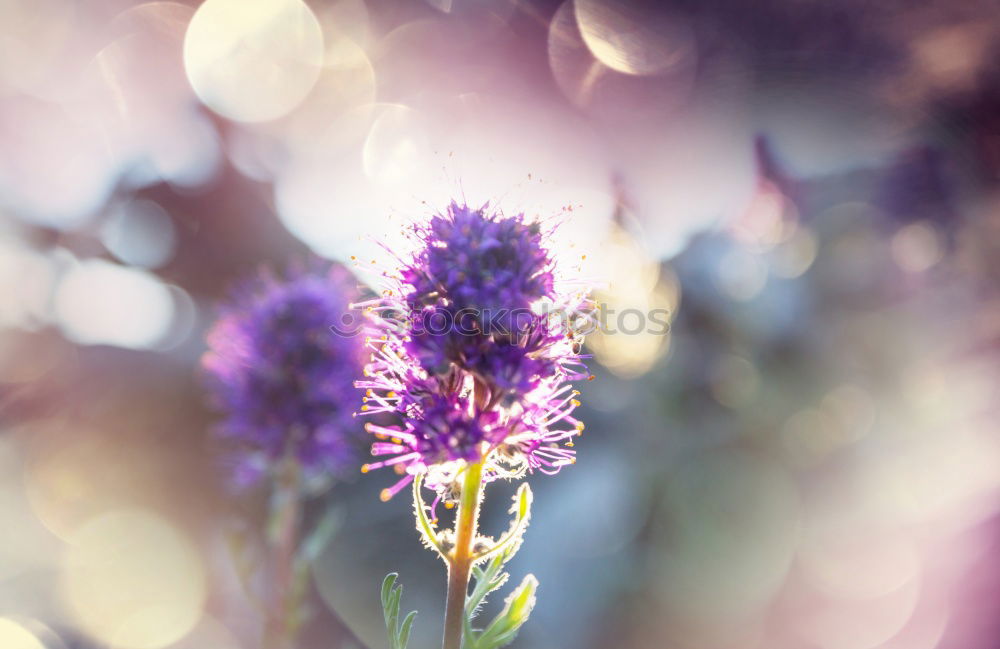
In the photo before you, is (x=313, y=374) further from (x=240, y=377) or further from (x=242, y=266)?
(x=242, y=266)

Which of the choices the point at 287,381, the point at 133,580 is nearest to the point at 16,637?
the point at 133,580

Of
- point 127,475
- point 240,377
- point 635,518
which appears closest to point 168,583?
point 127,475

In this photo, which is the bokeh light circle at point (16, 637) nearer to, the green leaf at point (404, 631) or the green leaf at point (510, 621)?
the green leaf at point (404, 631)

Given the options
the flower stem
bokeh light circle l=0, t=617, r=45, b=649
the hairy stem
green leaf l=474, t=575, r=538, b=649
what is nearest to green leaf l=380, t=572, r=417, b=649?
the flower stem

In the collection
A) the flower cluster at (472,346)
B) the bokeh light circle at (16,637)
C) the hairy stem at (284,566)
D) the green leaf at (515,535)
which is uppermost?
the flower cluster at (472,346)

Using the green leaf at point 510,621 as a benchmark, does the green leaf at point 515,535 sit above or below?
above

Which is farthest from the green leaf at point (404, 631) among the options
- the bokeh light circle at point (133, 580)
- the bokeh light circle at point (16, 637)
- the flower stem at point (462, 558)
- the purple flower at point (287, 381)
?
the bokeh light circle at point (16, 637)
